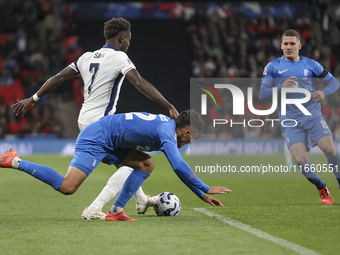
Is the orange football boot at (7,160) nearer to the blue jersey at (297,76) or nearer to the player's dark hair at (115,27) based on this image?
the player's dark hair at (115,27)

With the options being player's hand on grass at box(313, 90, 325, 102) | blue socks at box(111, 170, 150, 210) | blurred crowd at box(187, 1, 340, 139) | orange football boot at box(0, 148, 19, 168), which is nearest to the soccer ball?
blue socks at box(111, 170, 150, 210)

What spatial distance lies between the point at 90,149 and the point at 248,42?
17.2m

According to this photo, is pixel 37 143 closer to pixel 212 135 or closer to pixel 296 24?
pixel 212 135

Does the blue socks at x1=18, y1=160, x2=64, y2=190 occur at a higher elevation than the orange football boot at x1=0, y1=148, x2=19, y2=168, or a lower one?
lower

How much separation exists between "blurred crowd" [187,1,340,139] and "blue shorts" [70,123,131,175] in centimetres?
1357

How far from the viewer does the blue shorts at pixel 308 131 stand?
686 centimetres

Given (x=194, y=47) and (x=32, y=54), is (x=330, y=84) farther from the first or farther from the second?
(x=32, y=54)

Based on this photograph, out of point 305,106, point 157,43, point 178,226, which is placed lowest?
point 178,226

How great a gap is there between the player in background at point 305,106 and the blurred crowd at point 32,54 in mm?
11228

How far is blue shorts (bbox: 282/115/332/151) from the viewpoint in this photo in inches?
270

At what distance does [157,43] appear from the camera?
71.5 feet

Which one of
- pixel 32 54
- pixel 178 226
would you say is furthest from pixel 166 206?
pixel 32 54

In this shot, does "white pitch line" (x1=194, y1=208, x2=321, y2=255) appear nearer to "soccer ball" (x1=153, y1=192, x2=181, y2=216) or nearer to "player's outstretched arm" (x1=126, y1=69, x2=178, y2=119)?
"soccer ball" (x1=153, y1=192, x2=181, y2=216)

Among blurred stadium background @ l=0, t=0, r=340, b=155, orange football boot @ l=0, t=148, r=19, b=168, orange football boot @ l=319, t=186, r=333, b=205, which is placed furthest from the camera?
blurred stadium background @ l=0, t=0, r=340, b=155
